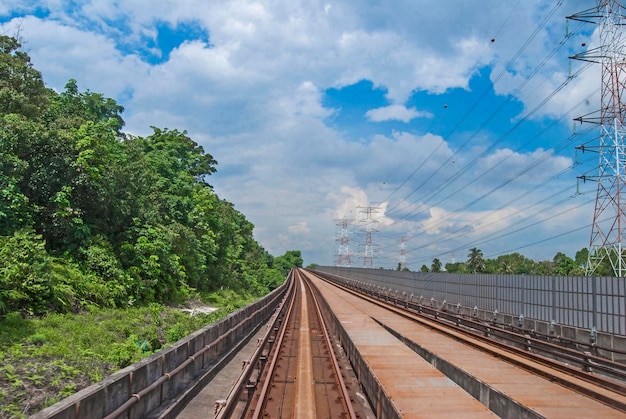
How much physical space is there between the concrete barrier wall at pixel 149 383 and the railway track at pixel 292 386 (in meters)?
1.10

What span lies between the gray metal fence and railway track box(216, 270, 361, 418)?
28.5 ft

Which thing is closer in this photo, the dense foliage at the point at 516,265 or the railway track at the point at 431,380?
the railway track at the point at 431,380

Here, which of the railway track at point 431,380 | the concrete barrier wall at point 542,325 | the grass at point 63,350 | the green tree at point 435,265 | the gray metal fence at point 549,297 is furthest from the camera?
the green tree at point 435,265

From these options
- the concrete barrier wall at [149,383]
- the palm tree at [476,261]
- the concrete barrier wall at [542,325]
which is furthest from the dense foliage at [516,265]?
the concrete barrier wall at [149,383]

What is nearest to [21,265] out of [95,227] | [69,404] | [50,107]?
[95,227]

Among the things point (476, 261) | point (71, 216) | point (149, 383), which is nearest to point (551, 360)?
point (149, 383)

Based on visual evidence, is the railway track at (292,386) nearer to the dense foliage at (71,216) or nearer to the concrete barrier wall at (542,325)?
the dense foliage at (71,216)

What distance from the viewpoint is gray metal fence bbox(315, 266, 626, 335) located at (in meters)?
14.5

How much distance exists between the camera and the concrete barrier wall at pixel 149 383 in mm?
5473

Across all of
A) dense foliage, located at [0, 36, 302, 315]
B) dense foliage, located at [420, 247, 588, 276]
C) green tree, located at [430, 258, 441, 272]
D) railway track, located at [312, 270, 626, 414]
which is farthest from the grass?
green tree, located at [430, 258, 441, 272]

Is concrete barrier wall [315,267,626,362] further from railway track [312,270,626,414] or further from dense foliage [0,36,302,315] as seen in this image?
dense foliage [0,36,302,315]

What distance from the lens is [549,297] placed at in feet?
59.4

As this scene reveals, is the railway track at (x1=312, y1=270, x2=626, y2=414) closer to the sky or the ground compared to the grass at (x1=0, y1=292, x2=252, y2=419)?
closer to the ground

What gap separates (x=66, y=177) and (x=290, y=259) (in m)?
184
